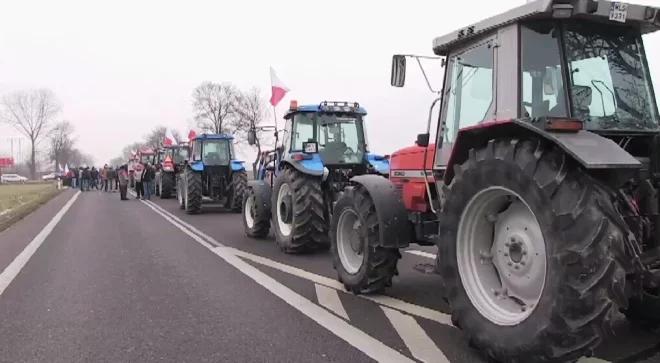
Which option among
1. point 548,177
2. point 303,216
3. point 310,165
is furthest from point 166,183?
point 548,177

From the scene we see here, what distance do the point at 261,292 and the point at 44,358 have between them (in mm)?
2481

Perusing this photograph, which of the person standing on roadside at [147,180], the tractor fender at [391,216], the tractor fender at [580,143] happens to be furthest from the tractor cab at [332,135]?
the person standing on roadside at [147,180]

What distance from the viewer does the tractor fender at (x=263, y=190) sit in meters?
11.4

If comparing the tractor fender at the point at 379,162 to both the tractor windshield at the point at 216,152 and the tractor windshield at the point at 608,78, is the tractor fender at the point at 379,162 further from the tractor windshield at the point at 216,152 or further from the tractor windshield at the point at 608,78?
the tractor windshield at the point at 216,152

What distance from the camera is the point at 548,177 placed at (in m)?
3.56

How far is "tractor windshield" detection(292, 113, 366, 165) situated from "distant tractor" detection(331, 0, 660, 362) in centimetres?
510

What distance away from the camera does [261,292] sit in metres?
6.48

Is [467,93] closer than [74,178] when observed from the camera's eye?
Yes

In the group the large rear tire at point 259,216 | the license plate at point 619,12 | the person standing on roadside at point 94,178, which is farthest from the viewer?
the person standing on roadside at point 94,178

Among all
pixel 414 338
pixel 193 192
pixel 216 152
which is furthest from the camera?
pixel 216 152

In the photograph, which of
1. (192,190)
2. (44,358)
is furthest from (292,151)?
(192,190)

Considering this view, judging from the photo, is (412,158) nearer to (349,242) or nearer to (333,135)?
(349,242)

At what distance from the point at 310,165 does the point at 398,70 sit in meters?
4.43

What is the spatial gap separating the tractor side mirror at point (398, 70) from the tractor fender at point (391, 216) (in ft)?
3.50
